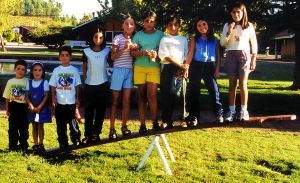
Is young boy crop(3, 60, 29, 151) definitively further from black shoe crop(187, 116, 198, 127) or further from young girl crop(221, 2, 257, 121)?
young girl crop(221, 2, 257, 121)

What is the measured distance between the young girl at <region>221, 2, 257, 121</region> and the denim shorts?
5.08 feet

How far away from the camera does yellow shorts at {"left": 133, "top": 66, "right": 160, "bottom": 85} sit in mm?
5902

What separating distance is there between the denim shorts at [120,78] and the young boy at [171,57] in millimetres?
532

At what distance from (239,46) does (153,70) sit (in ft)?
4.49

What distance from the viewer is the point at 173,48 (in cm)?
577

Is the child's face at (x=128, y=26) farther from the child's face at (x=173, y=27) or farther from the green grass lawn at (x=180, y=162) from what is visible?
the green grass lawn at (x=180, y=162)

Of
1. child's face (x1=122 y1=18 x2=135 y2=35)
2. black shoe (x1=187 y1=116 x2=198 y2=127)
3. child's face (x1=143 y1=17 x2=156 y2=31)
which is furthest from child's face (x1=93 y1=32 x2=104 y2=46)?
black shoe (x1=187 y1=116 x2=198 y2=127)

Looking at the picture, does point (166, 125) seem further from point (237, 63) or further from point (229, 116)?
point (237, 63)

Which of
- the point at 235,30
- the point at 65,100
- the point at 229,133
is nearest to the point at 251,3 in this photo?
the point at 229,133

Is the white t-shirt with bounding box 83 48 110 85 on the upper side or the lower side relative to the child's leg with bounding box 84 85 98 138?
upper

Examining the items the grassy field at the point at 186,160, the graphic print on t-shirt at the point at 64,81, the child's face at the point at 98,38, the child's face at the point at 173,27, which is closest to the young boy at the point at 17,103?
the grassy field at the point at 186,160

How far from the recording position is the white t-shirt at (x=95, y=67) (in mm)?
6051

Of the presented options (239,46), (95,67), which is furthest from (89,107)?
(239,46)

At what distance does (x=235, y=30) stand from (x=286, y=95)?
393 inches
